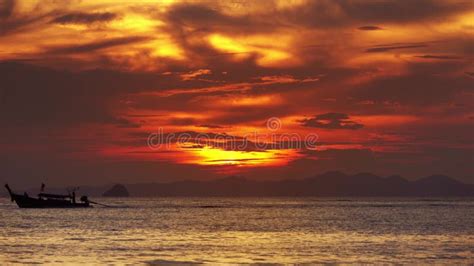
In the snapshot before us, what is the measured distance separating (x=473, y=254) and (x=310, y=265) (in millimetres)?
16932

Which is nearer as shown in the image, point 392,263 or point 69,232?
point 392,263

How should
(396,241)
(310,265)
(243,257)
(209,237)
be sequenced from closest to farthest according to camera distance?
1. (310,265)
2. (243,257)
3. (396,241)
4. (209,237)

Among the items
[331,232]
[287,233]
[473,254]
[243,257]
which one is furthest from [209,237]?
[473,254]

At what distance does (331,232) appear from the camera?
10069cm

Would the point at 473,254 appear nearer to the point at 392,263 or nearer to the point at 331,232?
the point at 392,263

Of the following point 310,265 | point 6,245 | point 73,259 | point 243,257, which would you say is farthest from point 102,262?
point 6,245

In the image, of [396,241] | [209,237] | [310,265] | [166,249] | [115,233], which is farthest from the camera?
[115,233]

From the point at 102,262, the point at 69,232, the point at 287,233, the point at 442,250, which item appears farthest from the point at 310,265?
the point at 69,232

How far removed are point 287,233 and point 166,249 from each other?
29.6m

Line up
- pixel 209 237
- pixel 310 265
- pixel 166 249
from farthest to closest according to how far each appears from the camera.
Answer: pixel 209 237 → pixel 166 249 → pixel 310 265

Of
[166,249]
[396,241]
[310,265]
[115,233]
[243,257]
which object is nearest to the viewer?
[310,265]

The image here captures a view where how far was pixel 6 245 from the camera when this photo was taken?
75312 mm

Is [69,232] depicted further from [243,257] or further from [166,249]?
[243,257]

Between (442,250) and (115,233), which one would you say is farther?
(115,233)
